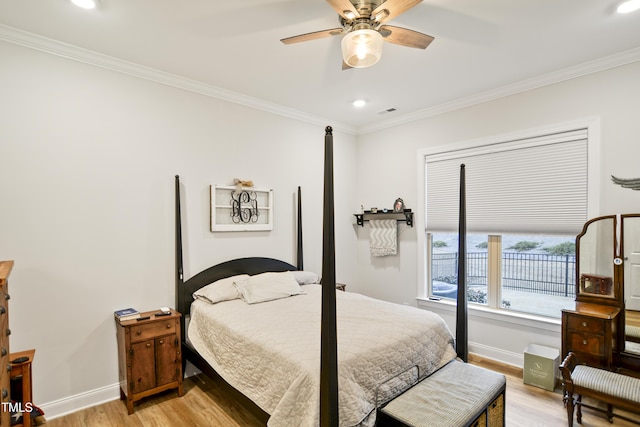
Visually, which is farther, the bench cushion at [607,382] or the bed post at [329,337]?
the bench cushion at [607,382]

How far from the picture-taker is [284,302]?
2.95 meters

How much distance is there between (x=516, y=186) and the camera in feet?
10.8

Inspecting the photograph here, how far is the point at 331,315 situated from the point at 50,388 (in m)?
2.39

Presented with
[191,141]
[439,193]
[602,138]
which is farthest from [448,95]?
[191,141]

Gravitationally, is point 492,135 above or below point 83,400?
above

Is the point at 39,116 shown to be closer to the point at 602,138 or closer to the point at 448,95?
the point at 448,95

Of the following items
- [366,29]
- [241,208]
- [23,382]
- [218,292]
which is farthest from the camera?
[241,208]

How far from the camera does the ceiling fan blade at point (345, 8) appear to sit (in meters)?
1.70

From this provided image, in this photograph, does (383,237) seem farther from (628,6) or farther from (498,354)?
(628,6)

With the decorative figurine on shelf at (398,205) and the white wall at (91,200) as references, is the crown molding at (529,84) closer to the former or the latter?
the decorative figurine on shelf at (398,205)

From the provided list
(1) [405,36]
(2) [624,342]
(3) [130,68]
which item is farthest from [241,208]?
(2) [624,342]

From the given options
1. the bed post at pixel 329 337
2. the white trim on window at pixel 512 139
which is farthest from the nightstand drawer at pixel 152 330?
the white trim on window at pixel 512 139

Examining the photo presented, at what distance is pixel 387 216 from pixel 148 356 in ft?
10.2

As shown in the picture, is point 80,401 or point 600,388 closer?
point 600,388
